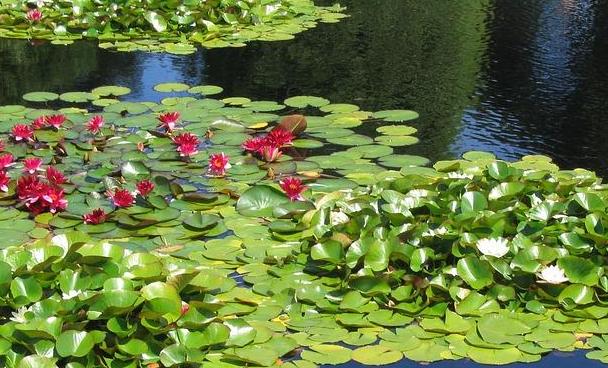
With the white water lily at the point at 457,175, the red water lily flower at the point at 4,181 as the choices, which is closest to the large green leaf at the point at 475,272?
the white water lily at the point at 457,175

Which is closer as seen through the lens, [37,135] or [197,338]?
[197,338]

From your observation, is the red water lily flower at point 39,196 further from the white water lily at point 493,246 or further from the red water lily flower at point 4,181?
the white water lily at point 493,246

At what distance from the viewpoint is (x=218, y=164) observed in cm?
527

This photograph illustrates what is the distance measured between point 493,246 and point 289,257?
2.93 feet

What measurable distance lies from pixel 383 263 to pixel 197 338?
2.86 feet

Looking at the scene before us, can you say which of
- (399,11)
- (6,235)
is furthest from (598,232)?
(399,11)

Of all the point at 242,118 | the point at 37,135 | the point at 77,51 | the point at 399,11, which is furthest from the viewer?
the point at 399,11

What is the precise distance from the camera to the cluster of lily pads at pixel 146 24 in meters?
8.88

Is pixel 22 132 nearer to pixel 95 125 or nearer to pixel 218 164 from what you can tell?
pixel 95 125

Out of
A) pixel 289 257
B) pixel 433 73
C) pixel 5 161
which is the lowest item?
pixel 433 73

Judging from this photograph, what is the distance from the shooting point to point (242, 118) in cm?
644

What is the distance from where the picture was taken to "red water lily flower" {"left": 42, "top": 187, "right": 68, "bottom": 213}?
189 inches

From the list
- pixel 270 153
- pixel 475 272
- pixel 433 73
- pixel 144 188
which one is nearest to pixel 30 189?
pixel 144 188

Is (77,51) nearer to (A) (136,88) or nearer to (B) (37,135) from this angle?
(A) (136,88)
